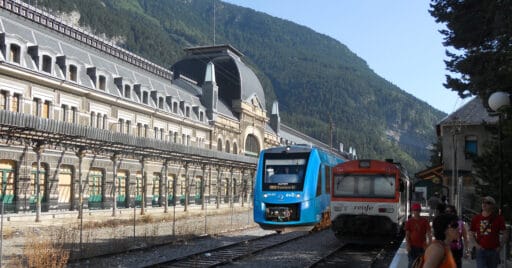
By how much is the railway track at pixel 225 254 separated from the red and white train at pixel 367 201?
2.93 m

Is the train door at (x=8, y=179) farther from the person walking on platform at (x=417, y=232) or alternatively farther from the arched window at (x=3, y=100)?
the person walking on platform at (x=417, y=232)

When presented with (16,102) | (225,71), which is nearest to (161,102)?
(16,102)

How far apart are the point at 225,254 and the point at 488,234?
9642 mm

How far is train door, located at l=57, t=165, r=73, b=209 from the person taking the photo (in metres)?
36.0

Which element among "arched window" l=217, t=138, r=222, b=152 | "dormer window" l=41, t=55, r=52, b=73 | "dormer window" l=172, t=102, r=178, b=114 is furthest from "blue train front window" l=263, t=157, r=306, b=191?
"arched window" l=217, t=138, r=222, b=152

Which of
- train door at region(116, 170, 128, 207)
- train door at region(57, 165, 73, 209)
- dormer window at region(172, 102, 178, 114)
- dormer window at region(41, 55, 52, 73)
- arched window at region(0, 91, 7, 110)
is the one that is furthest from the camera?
dormer window at region(172, 102, 178, 114)

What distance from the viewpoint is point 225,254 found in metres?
16.9

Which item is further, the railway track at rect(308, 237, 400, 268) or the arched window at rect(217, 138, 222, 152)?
the arched window at rect(217, 138, 222, 152)

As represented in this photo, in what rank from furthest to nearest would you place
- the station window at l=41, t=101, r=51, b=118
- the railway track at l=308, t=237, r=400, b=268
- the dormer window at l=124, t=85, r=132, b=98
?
the dormer window at l=124, t=85, r=132, b=98 → the station window at l=41, t=101, r=51, b=118 → the railway track at l=308, t=237, r=400, b=268

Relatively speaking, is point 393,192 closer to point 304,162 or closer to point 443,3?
point 304,162

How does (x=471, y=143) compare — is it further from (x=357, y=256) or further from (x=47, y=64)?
(x=47, y=64)

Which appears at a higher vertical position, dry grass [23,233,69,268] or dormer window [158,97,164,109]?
dormer window [158,97,164,109]

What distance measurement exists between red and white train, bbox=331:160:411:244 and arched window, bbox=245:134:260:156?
5211 cm

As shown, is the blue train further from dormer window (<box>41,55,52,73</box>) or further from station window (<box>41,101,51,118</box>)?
dormer window (<box>41,55,52,73</box>)
